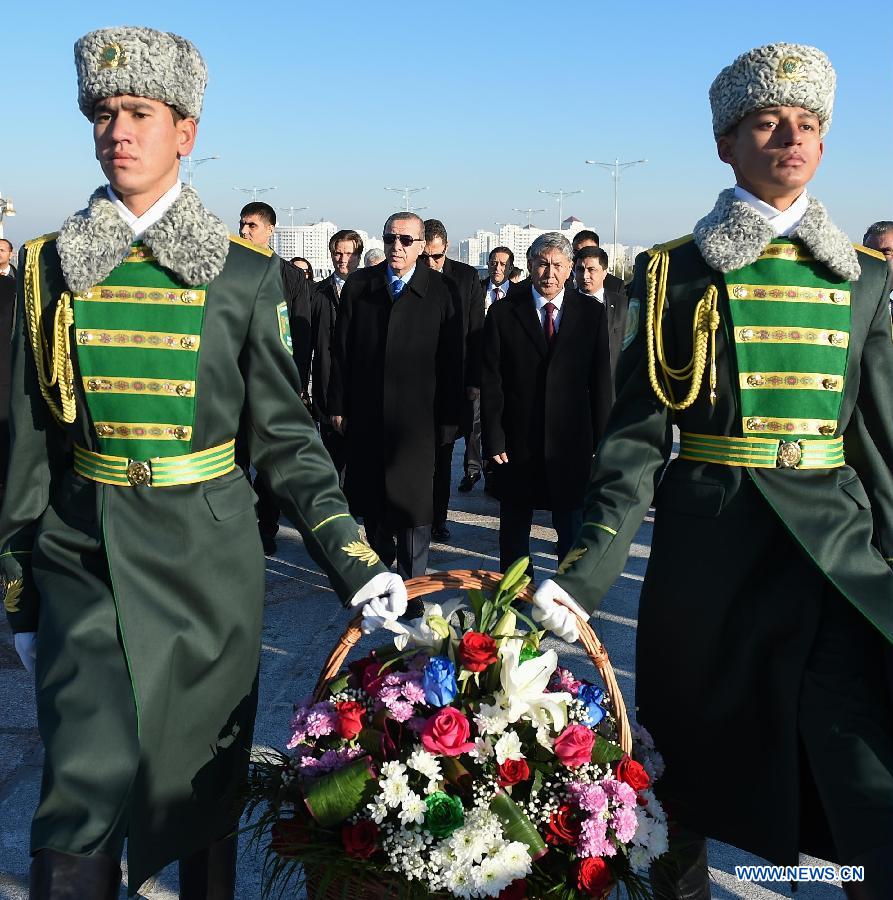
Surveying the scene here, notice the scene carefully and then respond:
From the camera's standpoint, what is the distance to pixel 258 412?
3014 millimetres

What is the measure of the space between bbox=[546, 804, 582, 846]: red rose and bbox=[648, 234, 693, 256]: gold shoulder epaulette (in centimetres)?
144

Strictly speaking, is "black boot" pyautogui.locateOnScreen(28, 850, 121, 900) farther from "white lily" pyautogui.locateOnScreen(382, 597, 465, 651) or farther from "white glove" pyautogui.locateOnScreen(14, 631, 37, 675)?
"white lily" pyautogui.locateOnScreen(382, 597, 465, 651)

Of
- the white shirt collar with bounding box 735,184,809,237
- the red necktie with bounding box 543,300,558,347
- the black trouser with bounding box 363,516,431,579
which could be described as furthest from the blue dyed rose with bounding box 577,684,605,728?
the red necktie with bounding box 543,300,558,347

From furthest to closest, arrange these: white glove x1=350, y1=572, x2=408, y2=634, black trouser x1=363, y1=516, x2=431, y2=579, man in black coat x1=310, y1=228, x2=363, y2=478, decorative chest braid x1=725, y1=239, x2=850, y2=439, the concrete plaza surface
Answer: man in black coat x1=310, y1=228, x2=363, y2=478
black trouser x1=363, y1=516, x2=431, y2=579
the concrete plaza surface
decorative chest braid x1=725, y1=239, x2=850, y2=439
white glove x1=350, y1=572, x2=408, y2=634

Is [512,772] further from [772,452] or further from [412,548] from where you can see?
[412,548]

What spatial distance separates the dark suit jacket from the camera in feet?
20.9

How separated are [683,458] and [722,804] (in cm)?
88

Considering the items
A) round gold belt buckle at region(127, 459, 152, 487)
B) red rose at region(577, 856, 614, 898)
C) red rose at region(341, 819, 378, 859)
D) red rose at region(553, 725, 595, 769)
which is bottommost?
red rose at region(577, 856, 614, 898)

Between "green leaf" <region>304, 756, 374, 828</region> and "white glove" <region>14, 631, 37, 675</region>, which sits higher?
"white glove" <region>14, 631, 37, 675</region>

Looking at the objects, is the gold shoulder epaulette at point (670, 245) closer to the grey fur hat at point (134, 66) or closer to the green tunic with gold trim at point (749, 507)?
the green tunic with gold trim at point (749, 507)

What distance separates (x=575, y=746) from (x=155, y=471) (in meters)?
1.18

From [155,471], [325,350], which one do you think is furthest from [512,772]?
[325,350]

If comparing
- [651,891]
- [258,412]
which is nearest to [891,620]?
[651,891]

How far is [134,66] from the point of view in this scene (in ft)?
9.07
